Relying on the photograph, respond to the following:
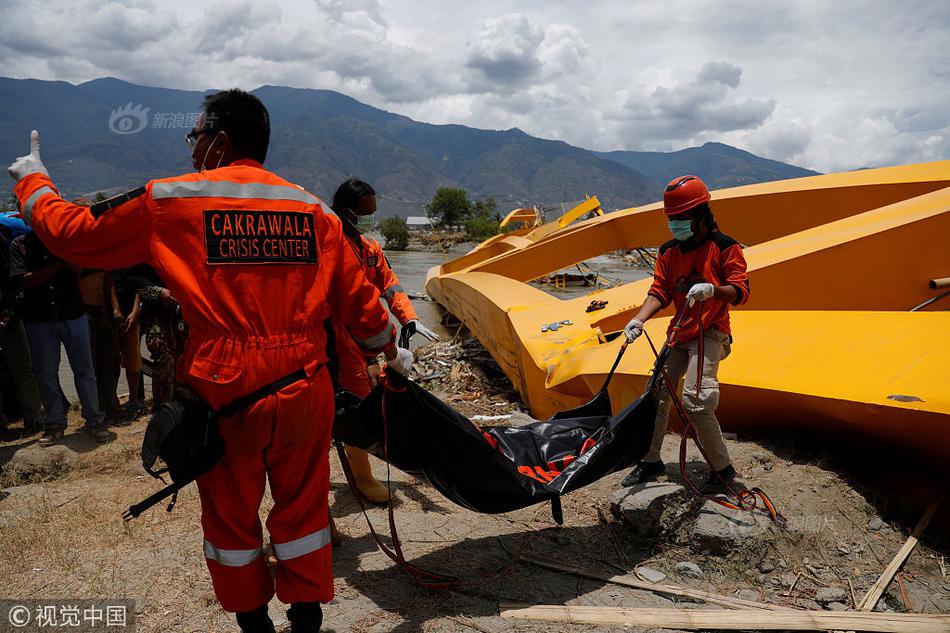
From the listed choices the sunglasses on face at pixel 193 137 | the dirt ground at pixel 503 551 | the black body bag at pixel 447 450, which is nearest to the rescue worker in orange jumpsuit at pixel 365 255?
the dirt ground at pixel 503 551

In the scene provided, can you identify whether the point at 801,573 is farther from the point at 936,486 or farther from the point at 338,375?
the point at 338,375

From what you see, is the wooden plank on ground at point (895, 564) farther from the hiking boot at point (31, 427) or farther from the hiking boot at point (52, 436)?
the hiking boot at point (31, 427)

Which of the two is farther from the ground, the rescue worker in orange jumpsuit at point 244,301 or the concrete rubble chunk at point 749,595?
the rescue worker in orange jumpsuit at point 244,301

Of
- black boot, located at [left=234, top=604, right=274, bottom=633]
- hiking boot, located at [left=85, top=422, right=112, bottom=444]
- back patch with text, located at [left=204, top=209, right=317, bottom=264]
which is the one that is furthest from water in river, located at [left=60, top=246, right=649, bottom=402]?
back patch with text, located at [left=204, top=209, right=317, bottom=264]

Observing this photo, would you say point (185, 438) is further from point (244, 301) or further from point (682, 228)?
point (682, 228)

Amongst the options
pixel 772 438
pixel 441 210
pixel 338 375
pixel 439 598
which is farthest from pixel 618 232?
pixel 441 210

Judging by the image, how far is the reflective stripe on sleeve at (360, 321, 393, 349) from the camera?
1.95 m

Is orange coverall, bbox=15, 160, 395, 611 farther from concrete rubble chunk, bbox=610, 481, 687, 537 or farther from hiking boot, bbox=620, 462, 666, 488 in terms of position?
hiking boot, bbox=620, 462, 666, 488

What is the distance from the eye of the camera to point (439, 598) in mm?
2355

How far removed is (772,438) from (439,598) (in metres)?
2.28

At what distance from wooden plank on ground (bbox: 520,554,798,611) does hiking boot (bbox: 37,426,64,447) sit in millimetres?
3870

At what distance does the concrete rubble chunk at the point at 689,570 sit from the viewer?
8.11 ft

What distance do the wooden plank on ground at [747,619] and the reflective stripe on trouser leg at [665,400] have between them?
38.1 inches

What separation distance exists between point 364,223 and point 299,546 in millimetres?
2043
